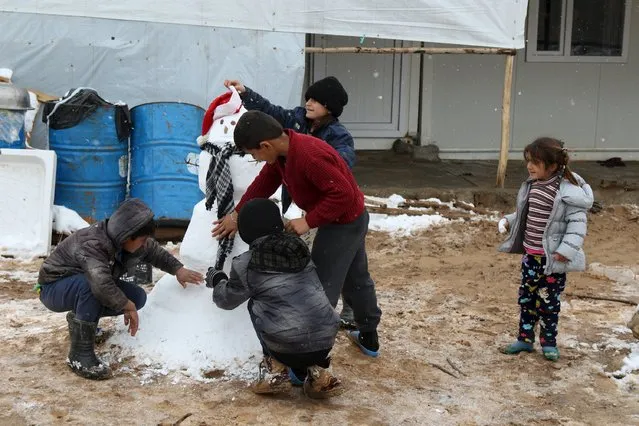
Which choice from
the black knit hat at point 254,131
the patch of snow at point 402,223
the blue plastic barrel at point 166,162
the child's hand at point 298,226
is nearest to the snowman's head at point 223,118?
the black knit hat at point 254,131

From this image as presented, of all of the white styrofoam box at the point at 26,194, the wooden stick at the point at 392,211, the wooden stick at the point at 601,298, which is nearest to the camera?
the wooden stick at the point at 601,298

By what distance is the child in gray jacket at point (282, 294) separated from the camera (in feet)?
14.3

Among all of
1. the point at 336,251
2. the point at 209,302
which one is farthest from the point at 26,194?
the point at 336,251

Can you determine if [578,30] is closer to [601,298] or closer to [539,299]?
[601,298]

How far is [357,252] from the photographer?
500 cm

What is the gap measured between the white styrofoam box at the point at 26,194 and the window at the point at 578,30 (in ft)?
22.7

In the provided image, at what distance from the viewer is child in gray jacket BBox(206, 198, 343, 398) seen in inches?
172

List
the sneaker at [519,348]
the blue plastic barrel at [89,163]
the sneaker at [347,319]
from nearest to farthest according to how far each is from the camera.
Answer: the sneaker at [519,348] < the sneaker at [347,319] < the blue plastic barrel at [89,163]

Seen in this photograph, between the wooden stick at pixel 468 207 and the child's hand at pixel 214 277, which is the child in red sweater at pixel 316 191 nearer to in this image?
the child's hand at pixel 214 277

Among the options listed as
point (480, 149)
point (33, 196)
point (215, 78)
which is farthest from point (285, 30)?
point (480, 149)

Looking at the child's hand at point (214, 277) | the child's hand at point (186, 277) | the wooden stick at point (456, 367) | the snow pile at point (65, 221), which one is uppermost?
the child's hand at point (214, 277)

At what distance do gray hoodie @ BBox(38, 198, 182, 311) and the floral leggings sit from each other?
214 cm

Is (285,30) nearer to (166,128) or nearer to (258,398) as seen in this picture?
(166,128)

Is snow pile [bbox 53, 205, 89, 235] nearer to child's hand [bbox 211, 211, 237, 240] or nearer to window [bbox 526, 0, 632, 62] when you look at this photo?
child's hand [bbox 211, 211, 237, 240]
